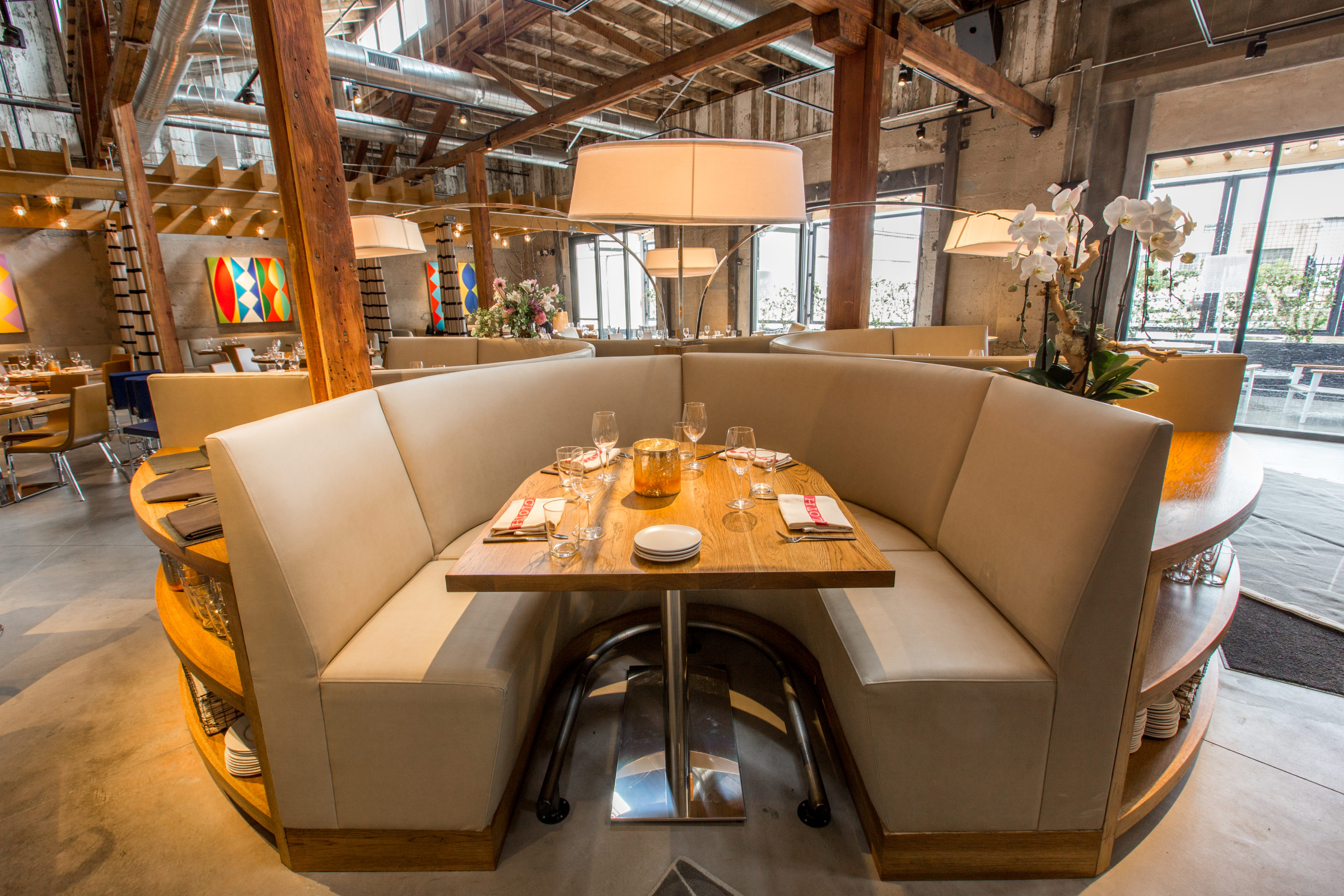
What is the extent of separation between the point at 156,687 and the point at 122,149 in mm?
5192

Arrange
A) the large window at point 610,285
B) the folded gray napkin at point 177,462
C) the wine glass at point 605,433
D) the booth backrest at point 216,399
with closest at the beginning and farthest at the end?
the wine glass at point 605,433, the folded gray napkin at point 177,462, the booth backrest at point 216,399, the large window at point 610,285

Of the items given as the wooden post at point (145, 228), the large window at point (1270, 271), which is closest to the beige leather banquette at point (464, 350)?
the wooden post at point (145, 228)

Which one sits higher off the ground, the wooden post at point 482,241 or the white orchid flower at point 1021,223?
the wooden post at point 482,241

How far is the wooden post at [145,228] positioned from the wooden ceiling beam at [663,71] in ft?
9.72

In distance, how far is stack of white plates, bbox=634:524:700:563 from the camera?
46.4 inches

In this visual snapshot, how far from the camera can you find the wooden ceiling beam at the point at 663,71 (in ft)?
13.0

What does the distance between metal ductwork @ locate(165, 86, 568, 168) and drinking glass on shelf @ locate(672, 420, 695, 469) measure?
505 cm

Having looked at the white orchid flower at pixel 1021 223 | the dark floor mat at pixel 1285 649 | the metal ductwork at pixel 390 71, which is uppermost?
the metal ductwork at pixel 390 71

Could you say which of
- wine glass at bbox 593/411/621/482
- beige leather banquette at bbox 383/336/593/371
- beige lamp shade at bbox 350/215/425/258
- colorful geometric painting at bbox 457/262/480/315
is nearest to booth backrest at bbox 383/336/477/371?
beige leather banquette at bbox 383/336/593/371

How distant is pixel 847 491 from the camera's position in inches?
91.7

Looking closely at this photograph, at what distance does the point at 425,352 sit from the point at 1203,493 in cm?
521

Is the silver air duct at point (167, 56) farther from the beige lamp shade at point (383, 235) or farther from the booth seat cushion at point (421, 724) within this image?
the booth seat cushion at point (421, 724)

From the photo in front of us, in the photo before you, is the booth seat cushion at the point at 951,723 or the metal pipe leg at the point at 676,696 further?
the metal pipe leg at the point at 676,696

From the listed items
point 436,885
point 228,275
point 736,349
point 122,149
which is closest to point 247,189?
point 122,149
